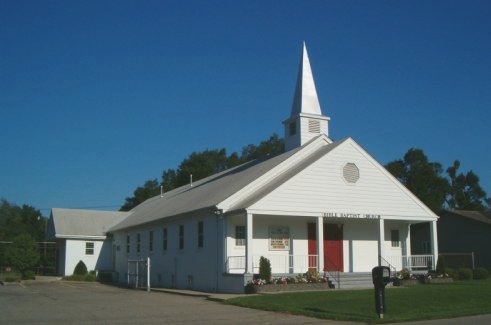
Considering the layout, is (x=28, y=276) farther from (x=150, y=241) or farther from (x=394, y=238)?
(x=394, y=238)

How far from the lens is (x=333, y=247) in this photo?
1096 inches

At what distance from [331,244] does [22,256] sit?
26948 mm

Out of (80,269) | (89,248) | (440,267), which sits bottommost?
(80,269)

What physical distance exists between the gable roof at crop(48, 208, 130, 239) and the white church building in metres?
14.8

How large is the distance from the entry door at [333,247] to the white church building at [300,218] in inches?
1.9

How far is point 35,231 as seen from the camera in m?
79.6

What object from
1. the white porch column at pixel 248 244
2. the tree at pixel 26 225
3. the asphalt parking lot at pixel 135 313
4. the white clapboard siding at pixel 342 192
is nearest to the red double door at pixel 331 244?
the white clapboard siding at pixel 342 192

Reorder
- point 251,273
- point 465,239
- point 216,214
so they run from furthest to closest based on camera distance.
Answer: point 465,239
point 216,214
point 251,273

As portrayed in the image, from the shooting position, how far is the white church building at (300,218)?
24516mm

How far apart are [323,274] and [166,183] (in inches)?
2127

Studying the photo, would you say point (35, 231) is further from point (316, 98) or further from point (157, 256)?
point (316, 98)

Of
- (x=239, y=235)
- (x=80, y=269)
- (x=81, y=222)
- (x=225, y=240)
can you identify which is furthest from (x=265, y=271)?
(x=81, y=222)

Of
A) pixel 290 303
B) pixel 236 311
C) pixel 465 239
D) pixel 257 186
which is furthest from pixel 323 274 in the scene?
pixel 465 239

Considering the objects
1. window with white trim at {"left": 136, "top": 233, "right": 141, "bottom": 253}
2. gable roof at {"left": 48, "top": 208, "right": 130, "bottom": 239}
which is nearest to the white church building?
Answer: window with white trim at {"left": 136, "top": 233, "right": 141, "bottom": 253}
